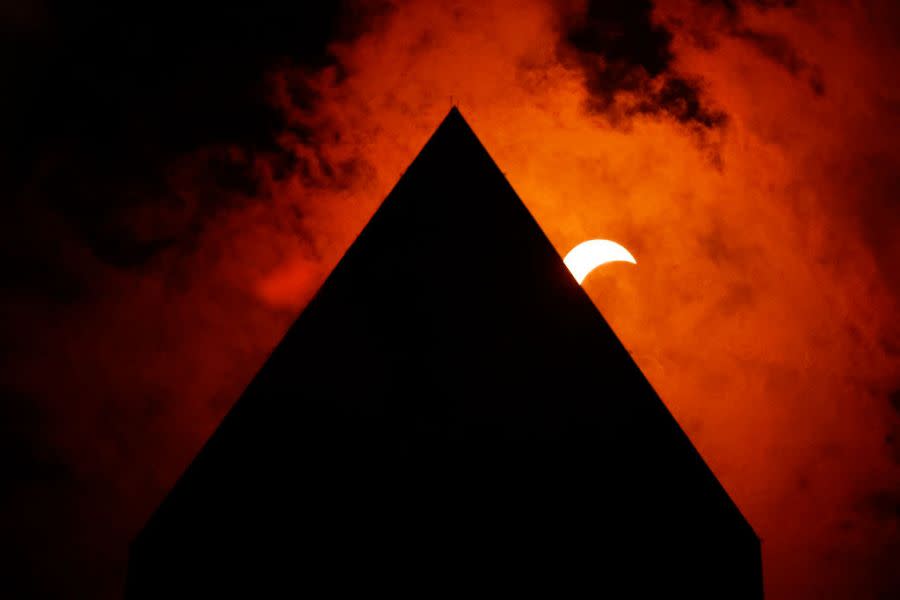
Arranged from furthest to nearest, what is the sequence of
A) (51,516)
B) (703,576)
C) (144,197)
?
1. (144,197)
2. (51,516)
3. (703,576)

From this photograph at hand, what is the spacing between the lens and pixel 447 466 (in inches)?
48.8

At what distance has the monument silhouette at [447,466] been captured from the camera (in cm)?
120

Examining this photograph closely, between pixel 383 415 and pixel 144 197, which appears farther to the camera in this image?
pixel 144 197

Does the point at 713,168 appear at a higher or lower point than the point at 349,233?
higher

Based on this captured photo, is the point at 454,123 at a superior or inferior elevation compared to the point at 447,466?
superior

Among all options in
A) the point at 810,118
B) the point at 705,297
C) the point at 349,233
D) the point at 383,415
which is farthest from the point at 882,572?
the point at 349,233

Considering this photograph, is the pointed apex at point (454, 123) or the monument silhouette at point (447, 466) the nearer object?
the monument silhouette at point (447, 466)

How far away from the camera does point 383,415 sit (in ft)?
4.16

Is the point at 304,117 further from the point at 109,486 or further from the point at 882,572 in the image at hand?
the point at 882,572

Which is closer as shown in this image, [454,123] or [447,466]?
[447,466]

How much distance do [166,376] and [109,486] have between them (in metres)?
0.47

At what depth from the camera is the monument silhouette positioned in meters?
1.20

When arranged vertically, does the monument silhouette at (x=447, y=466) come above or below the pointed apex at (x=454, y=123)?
below

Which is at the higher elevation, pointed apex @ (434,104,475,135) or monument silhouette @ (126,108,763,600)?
pointed apex @ (434,104,475,135)
